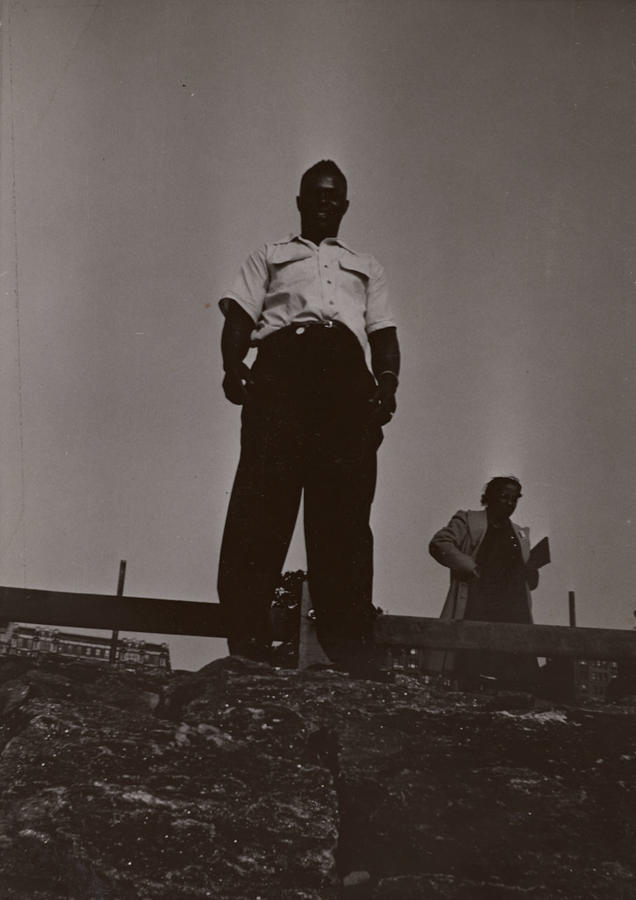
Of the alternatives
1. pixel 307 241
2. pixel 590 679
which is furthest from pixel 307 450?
pixel 590 679

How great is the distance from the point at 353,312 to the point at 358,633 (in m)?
1.25

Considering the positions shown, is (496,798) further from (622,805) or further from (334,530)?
(334,530)

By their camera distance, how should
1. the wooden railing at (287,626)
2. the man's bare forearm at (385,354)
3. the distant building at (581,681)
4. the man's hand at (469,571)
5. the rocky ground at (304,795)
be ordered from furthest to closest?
the man's hand at (469,571) < the man's bare forearm at (385,354) < the distant building at (581,681) < the wooden railing at (287,626) < the rocky ground at (304,795)

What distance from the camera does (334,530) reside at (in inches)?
118

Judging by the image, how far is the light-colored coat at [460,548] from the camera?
3.92 m

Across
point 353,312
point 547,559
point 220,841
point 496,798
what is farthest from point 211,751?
point 547,559

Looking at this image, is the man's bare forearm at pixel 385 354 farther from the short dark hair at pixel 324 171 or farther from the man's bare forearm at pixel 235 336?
the short dark hair at pixel 324 171

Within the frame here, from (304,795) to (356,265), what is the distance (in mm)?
2083

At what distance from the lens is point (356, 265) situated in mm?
3311

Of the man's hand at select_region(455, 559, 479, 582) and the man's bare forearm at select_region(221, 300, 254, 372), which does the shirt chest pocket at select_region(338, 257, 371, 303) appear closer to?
the man's bare forearm at select_region(221, 300, 254, 372)

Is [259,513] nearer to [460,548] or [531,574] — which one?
[460,548]

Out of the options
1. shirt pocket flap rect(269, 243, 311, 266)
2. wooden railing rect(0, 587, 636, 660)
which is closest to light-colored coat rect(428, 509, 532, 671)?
wooden railing rect(0, 587, 636, 660)

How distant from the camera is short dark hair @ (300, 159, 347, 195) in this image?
10.9 feet

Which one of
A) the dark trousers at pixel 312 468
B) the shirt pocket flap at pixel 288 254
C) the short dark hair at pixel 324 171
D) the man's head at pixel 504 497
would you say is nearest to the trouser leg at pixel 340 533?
the dark trousers at pixel 312 468
